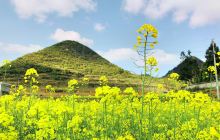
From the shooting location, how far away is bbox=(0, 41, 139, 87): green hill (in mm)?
67438

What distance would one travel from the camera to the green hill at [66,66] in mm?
67438

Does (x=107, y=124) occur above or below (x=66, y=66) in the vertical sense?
below

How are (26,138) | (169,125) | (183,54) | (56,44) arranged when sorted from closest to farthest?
(26,138)
(169,125)
(183,54)
(56,44)

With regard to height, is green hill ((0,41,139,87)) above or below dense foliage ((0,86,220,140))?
above

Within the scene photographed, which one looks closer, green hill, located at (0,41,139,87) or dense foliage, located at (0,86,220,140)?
dense foliage, located at (0,86,220,140)

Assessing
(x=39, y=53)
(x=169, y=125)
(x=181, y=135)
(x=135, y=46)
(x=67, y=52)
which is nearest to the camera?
(x=135, y=46)

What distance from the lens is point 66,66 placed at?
8812 cm

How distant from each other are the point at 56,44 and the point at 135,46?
111337 mm

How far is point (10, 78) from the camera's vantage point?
62.8 meters

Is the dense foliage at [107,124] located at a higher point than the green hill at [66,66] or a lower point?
lower

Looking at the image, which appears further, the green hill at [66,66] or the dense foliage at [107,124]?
the green hill at [66,66]

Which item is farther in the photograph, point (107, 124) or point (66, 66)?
point (66, 66)

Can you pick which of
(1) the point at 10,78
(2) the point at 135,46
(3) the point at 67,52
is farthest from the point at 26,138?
(3) the point at 67,52

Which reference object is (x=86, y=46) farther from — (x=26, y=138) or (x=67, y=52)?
(x=26, y=138)
